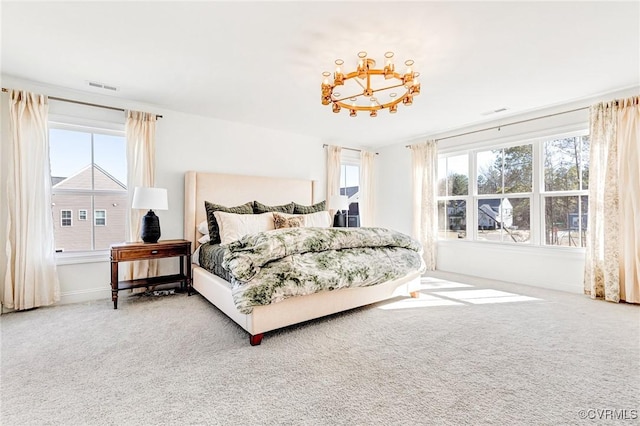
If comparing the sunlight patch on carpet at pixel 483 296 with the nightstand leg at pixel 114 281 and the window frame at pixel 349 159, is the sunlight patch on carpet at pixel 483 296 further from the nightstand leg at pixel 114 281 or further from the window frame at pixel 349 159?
the nightstand leg at pixel 114 281

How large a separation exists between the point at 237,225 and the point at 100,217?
5.61 feet

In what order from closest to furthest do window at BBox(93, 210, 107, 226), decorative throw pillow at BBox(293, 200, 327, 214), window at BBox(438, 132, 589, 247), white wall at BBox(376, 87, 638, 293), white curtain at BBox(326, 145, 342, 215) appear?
window at BBox(93, 210, 107, 226)
white wall at BBox(376, 87, 638, 293)
window at BBox(438, 132, 589, 247)
decorative throw pillow at BBox(293, 200, 327, 214)
white curtain at BBox(326, 145, 342, 215)

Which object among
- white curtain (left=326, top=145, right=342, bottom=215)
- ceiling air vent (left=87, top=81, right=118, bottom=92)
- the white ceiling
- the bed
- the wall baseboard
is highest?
ceiling air vent (left=87, top=81, right=118, bottom=92)

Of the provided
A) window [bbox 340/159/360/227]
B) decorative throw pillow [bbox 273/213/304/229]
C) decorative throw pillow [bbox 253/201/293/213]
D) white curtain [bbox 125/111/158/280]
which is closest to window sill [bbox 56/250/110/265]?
white curtain [bbox 125/111/158/280]

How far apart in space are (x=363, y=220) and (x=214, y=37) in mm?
4264

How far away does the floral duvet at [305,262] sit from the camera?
7.45 ft

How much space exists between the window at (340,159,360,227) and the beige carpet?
3047 mm

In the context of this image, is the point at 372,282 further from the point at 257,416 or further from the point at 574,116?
the point at 574,116

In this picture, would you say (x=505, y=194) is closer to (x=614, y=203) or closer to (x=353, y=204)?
(x=614, y=203)

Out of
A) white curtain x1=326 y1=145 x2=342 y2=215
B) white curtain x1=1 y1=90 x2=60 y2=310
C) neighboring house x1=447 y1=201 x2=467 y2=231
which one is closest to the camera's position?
white curtain x1=1 y1=90 x2=60 y2=310

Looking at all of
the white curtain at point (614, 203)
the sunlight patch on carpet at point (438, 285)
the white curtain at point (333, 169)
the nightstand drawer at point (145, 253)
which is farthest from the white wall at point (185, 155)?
the white curtain at point (614, 203)

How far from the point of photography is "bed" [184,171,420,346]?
2363 mm

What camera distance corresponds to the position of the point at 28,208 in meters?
3.03

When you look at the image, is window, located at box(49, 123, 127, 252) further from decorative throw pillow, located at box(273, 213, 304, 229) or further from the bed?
decorative throw pillow, located at box(273, 213, 304, 229)
